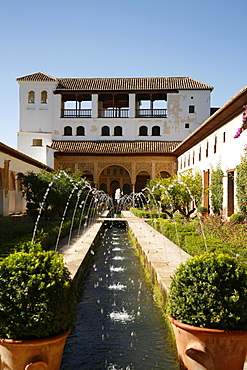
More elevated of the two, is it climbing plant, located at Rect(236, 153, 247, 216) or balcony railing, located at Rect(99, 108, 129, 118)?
balcony railing, located at Rect(99, 108, 129, 118)

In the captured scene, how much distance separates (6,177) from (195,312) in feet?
58.4

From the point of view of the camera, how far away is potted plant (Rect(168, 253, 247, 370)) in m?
3.11

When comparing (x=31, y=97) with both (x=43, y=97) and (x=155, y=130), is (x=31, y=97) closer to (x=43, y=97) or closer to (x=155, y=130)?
(x=43, y=97)

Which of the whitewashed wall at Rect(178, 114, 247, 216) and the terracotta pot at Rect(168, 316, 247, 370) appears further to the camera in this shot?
the whitewashed wall at Rect(178, 114, 247, 216)

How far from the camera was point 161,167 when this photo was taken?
112ft

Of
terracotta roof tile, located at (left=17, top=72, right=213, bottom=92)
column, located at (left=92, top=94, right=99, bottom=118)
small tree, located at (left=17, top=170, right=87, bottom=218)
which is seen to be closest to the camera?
small tree, located at (left=17, top=170, right=87, bottom=218)

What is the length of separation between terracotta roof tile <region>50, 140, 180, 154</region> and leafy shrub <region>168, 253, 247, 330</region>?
30293mm

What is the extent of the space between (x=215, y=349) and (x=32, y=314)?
1.37m

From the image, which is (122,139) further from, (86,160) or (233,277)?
(233,277)

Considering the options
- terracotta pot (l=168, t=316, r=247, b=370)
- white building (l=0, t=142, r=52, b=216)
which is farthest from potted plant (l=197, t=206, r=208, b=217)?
terracotta pot (l=168, t=316, r=247, b=370)

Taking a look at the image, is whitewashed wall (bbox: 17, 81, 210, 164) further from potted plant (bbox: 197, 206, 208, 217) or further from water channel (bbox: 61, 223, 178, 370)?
water channel (bbox: 61, 223, 178, 370)

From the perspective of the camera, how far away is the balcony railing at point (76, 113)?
119 feet

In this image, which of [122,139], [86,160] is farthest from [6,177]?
[122,139]

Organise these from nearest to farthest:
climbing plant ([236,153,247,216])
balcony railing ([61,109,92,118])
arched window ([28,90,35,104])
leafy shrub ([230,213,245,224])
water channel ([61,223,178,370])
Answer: water channel ([61,223,178,370]), leafy shrub ([230,213,245,224]), climbing plant ([236,153,247,216]), balcony railing ([61,109,92,118]), arched window ([28,90,35,104])
